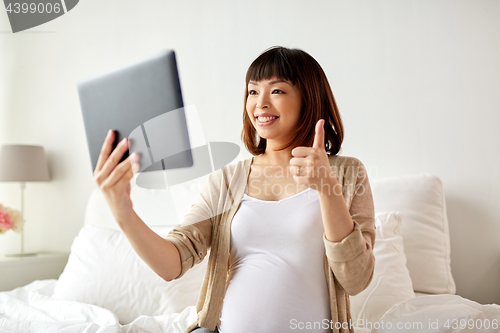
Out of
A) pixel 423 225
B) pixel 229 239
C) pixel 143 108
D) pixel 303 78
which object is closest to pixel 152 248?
pixel 229 239

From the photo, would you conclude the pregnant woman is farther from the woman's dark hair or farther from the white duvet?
the white duvet

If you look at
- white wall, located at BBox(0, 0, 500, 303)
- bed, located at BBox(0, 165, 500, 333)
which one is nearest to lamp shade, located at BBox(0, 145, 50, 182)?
white wall, located at BBox(0, 0, 500, 303)

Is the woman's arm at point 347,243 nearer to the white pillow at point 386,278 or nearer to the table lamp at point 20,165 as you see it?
the white pillow at point 386,278

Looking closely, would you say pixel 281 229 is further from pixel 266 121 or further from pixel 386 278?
pixel 386 278

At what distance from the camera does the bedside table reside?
1785mm

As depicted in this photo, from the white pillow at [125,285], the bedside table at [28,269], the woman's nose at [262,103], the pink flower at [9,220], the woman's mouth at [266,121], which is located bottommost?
the bedside table at [28,269]

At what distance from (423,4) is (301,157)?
1034 mm

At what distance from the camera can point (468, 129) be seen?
131cm

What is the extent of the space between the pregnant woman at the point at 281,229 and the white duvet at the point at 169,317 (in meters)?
0.15

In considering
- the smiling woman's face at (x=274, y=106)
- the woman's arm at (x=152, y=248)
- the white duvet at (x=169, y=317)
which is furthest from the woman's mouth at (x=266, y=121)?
the white duvet at (x=169, y=317)

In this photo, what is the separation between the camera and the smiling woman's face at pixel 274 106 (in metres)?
0.83

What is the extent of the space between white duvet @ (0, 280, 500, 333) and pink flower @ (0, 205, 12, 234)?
1.83ft

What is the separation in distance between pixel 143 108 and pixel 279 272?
446 millimetres

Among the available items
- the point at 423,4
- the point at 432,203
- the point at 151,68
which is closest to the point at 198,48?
the point at 423,4
